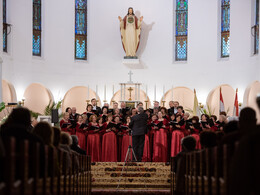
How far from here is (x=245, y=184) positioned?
246 centimetres

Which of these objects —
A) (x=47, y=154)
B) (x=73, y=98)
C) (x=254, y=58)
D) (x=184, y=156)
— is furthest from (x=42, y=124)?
(x=73, y=98)

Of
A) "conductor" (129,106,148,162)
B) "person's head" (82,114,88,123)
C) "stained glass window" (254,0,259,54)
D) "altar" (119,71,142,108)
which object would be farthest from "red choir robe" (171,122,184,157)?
"stained glass window" (254,0,259,54)

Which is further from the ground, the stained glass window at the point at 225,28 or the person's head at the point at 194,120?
the stained glass window at the point at 225,28

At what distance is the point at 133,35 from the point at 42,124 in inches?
537

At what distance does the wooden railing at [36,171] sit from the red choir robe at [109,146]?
224 inches

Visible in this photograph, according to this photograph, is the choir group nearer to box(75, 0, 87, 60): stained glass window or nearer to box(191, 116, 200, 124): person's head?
box(191, 116, 200, 124): person's head

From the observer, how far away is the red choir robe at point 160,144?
12125 mm

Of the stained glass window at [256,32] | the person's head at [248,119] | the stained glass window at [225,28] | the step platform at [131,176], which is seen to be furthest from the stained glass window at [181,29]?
the person's head at [248,119]

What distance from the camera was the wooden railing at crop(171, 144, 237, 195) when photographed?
12.2 feet

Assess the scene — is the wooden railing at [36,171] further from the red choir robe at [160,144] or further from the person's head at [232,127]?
the red choir robe at [160,144]

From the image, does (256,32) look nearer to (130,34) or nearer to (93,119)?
(130,34)

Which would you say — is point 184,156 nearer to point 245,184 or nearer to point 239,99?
point 245,184

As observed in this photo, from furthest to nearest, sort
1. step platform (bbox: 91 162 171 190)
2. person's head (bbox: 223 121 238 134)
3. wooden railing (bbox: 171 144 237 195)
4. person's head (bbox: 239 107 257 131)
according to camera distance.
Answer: step platform (bbox: 91 162 171 190) < person's head (bbox: 223 121 238 134) < wooden railing (bbox: 171 144 237 195) < person's head (bbox: 239 107 257 131)

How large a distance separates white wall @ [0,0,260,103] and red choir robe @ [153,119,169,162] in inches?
202
